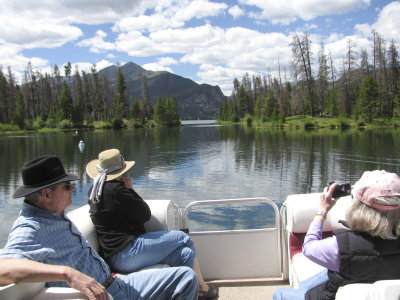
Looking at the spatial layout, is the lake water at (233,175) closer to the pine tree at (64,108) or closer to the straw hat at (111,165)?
the straw hat at (111,165)

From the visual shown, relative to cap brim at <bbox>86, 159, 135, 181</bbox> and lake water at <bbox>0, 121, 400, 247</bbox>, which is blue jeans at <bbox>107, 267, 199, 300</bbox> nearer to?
cap brim at <bbox>86, 159, 135, 181</bbox>

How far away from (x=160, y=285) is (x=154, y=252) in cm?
50

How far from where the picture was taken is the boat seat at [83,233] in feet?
5.40

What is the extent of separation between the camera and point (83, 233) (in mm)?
2814

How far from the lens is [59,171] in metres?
2.12

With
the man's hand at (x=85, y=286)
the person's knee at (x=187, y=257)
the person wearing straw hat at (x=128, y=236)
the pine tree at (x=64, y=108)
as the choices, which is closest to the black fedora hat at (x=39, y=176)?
the man's hand at (x=85, y=286)

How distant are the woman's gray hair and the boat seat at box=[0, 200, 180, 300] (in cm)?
145

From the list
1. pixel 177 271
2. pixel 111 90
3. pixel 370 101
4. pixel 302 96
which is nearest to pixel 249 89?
pixel 111 90

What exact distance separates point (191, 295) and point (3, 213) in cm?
1022

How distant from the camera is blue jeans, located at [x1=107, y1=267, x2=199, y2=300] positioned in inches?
92.6

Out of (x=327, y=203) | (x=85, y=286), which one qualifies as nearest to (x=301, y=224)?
(x=327, y=203)

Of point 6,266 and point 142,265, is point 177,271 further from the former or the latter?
point 6,266

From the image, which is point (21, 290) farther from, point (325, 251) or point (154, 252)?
point (325, 251)

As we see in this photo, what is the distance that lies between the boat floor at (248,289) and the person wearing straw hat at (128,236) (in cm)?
66
